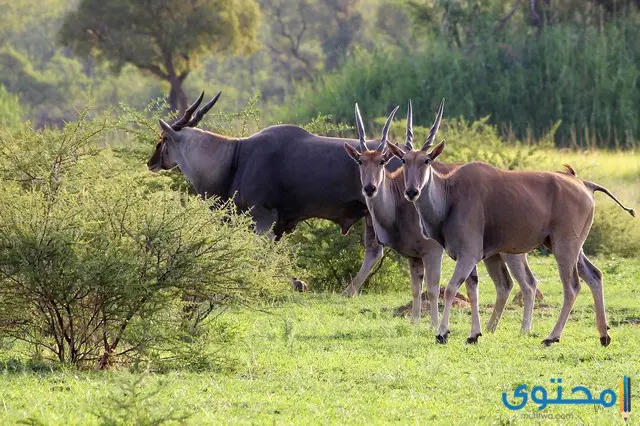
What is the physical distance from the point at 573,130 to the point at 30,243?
20.9m

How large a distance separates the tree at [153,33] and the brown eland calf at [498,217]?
2662 centimetres

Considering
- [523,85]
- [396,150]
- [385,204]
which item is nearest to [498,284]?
[385,204]

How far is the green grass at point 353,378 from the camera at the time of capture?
7.04m

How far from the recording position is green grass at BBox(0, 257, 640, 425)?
7035 millimetres

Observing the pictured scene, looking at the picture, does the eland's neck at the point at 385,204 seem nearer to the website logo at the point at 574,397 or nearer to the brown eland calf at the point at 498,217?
the brown eland calf at the point at 498,217

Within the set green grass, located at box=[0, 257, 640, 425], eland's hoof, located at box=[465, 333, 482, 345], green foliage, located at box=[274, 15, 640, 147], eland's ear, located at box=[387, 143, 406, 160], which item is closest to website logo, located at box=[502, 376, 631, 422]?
green grass, located at box=[0, 257, 640, 425]

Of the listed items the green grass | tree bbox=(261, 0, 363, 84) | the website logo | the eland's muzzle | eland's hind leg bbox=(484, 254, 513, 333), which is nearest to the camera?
the green grass

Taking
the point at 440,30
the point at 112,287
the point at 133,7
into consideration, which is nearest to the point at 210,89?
the point at 133,7

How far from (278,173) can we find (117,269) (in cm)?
499

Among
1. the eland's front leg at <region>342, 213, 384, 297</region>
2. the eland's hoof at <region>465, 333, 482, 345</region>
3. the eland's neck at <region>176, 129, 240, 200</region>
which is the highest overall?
the eland's neck at <region>176, 129, 240, 200</region>

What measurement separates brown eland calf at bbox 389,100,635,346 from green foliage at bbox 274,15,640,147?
16.9 metres

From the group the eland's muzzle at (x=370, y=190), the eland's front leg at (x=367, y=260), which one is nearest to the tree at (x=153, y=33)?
the eland's front leg at (x=367, y=260)

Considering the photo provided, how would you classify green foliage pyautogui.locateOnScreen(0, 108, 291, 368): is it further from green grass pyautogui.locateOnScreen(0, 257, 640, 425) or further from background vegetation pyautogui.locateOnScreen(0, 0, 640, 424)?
green grass pyautogui.locateOnScreen(0, 257, 640, 425)

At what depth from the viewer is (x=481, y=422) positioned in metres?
6.95
